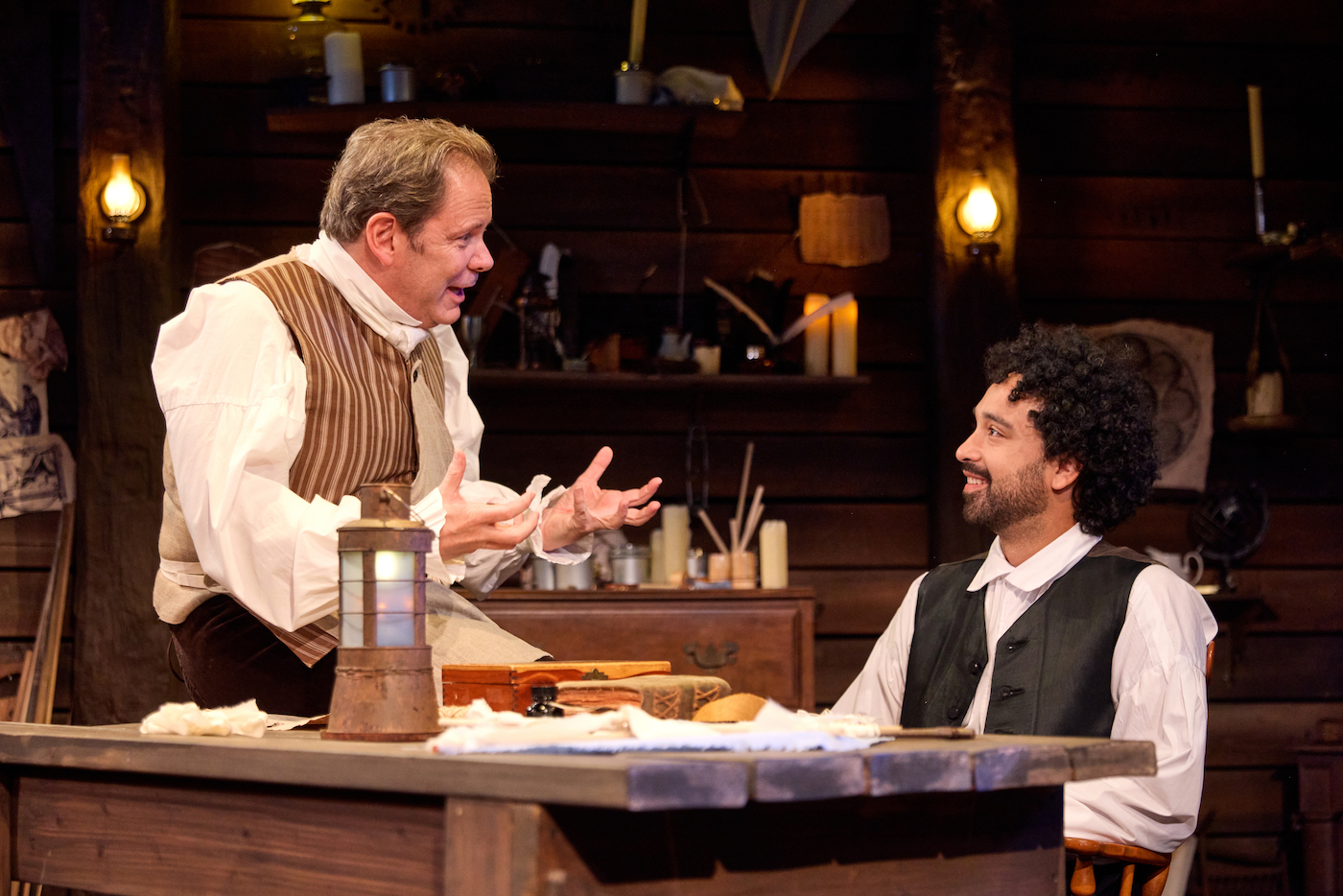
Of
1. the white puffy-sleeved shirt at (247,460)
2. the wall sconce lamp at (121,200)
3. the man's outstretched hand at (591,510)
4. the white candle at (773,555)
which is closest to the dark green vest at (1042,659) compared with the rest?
the man's outstretched hand at (591,510)

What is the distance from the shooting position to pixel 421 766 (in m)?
1.15

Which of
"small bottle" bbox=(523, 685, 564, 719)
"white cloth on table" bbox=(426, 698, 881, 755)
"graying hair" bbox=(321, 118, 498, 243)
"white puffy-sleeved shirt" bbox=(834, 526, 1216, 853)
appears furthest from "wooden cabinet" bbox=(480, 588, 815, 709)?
→ "white cloth on table" bbox=(426, 698, 881, 755)

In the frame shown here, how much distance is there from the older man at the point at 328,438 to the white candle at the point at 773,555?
182 cm

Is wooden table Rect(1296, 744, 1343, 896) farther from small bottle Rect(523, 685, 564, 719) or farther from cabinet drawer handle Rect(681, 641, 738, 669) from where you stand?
small bottle Rect(523, 685, 564, 719)

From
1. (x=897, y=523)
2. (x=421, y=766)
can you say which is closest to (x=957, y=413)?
(x=897, y=523)

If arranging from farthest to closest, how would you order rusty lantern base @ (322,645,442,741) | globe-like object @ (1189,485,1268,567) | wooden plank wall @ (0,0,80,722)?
globe-like object @ (1189,485,1268,567)
wooden plank wall @ (0,0,80,722)
rusty lantern base @ (322,645,442,741)

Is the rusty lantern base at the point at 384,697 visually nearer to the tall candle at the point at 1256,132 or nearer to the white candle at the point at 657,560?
the white candle at the point at 657,560

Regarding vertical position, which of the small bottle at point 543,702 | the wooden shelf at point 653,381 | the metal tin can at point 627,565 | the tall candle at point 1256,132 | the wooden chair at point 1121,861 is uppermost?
the tall candle at point 1256,132

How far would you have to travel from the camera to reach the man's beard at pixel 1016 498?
7.87 feet

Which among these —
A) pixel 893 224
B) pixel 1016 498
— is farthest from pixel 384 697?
pixel 893 224

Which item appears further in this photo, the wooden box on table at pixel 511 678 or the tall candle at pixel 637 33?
the tall candle at pixel 637 33

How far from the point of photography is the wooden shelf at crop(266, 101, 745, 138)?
Answer: 4.12 m

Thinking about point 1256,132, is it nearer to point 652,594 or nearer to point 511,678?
point 652,594

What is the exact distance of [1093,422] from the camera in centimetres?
240
